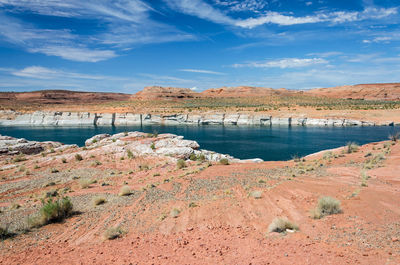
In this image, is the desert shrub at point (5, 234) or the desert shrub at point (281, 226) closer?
the desert shrub at point (281, 226)

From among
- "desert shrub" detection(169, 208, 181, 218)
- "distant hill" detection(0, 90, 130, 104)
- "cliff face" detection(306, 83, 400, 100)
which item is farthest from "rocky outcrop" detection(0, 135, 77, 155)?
"cliff face" detection(306, 83, 400, 100)

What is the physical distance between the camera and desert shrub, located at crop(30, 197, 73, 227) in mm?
7086

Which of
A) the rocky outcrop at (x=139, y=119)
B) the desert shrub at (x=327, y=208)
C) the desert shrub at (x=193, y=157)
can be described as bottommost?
the desert shrub at (x=193, y=157)

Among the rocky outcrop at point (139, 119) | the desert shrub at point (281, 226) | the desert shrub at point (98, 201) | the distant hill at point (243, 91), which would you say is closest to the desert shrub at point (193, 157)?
the desert shrub at point (98, 201)

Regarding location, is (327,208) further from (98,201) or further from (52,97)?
(52,97)

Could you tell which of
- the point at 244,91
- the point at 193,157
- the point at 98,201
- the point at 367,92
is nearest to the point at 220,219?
A: the point at 98,201

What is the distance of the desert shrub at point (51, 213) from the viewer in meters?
7.09

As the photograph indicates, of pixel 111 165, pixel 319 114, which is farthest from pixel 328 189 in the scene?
pixel 319 114

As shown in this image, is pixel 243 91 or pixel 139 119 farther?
pixel 243 91

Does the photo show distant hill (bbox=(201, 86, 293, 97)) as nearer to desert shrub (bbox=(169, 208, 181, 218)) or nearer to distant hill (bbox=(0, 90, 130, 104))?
distant hill (bbox=(0, 90, 130, 104))

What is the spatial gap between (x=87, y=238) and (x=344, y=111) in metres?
59.3

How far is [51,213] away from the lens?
7285 millimetres

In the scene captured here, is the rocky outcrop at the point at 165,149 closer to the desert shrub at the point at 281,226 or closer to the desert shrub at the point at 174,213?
the desert shrub at the point at 174,213

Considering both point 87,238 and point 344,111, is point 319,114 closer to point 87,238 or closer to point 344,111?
point 344,111
